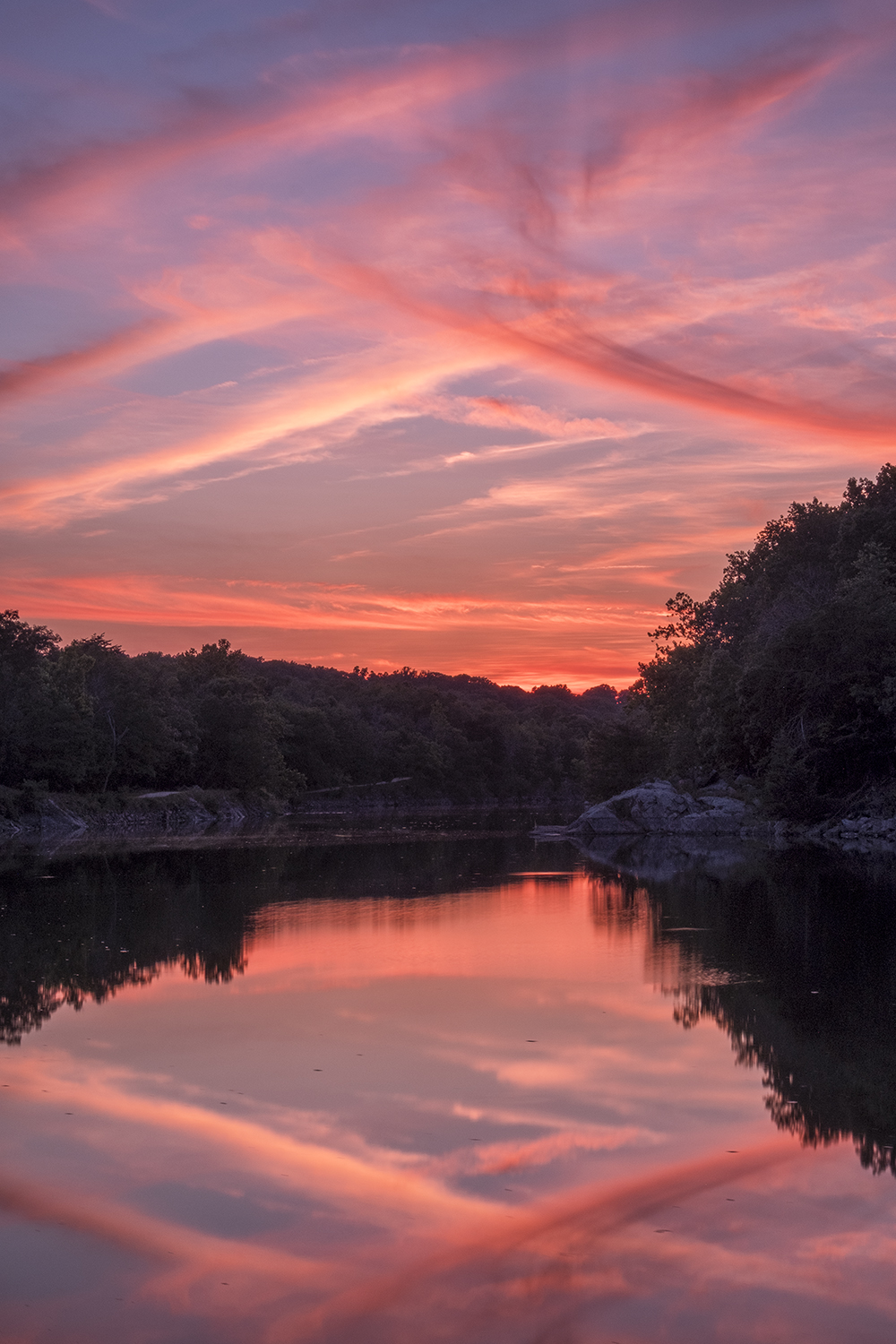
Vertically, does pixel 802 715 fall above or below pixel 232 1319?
above

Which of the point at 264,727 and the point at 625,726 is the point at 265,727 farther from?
the point at 625,726

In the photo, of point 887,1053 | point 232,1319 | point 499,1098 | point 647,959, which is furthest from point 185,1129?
point 647,959

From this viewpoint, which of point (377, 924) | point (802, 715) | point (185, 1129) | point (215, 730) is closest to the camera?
point (185, 1129)

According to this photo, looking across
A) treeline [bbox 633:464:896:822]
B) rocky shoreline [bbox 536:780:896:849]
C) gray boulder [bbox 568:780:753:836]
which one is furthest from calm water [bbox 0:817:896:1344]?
gray boulder [bbox 568:780:753:836]

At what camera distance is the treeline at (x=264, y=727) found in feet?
196

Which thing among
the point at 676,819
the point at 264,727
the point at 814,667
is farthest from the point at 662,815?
the point at 264,727

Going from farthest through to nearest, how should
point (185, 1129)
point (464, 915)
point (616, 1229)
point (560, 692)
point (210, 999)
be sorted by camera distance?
point (560, 692), point (464, 915), point (210, 999), point (185, 1129), point (616, 1229)

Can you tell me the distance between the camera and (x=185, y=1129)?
21.5 ft

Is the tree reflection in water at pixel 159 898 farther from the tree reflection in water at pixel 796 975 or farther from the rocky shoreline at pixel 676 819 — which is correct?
the rocky shoreline at pixel 676 819

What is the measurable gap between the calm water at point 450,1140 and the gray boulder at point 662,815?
30.3 metres

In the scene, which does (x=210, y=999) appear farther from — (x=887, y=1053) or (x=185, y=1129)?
(x=887, y=1053)

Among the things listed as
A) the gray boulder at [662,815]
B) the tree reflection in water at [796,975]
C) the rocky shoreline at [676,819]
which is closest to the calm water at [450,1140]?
the tree reflection in water at [796,975]

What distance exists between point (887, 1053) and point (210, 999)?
5619 millimetres

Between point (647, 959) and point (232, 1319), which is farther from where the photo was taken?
point (647, 959)
